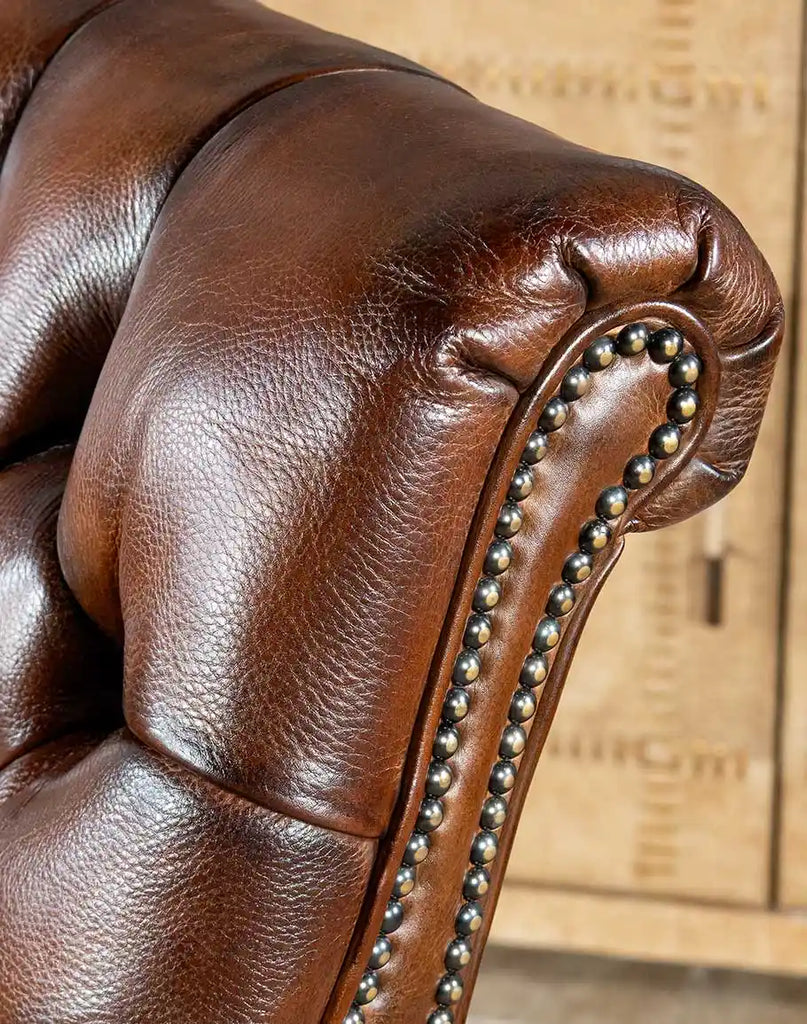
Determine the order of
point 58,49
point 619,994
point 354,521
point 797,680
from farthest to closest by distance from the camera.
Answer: point 619,994, point 797,680, point 58,49, point 354,521

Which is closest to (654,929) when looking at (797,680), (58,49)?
(797,680)

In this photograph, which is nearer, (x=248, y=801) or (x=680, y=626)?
(x=248, y=801)

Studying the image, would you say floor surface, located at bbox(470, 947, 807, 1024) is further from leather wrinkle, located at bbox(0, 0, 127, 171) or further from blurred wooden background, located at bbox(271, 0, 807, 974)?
leather wrinkle, located at bbox(0, 0, 127, 171)

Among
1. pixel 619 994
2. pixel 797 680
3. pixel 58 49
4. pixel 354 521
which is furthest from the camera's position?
pixel 619 994

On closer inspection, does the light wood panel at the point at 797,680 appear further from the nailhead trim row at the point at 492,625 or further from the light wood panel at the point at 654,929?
the nailhead trim row at the point at 492,625

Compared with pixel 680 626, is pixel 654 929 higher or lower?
lower

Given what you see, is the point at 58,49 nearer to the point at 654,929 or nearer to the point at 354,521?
the point at 354,521


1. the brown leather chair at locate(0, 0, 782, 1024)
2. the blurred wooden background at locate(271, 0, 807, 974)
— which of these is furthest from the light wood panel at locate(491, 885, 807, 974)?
the brown leather chair at locate(0, 0, 782, 1024)
